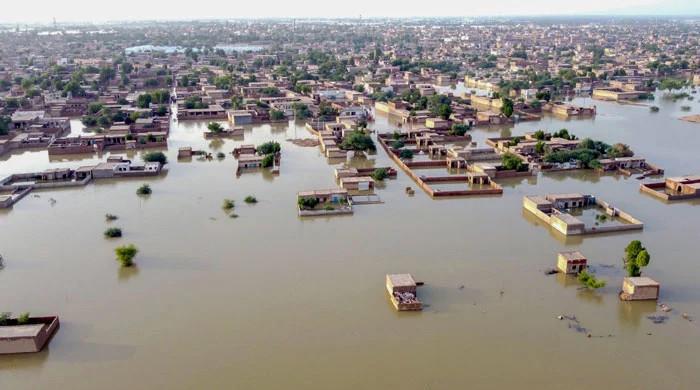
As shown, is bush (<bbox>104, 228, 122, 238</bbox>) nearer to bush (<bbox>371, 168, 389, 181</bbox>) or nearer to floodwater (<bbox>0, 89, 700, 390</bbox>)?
floodwater (<bbox>0, 89, 700, 390</bbox>)

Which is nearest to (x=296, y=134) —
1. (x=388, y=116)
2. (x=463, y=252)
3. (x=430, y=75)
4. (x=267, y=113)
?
(x=267, y=113)

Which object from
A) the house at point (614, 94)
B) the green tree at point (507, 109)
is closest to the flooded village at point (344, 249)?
the green tree at point (507, 109)

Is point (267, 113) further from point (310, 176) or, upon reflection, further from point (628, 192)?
point (628, 192)

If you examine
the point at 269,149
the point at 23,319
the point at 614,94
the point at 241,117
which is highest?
the point at 614,94

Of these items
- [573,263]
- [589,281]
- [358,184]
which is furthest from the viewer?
[358,184]

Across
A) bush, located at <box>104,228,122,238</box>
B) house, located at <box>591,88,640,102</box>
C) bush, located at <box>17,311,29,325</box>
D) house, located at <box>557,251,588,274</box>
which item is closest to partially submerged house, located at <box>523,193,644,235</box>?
house, located at <box>557,251,588,274</box>

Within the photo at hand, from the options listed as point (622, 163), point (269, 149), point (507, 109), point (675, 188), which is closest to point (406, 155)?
point (269, 149)

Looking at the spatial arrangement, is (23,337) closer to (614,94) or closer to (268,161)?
(268,161)
